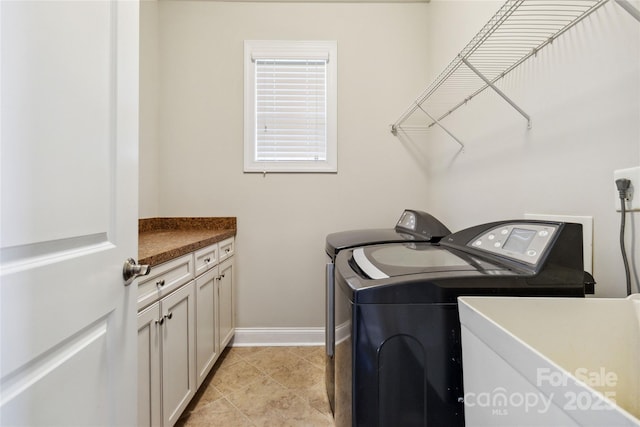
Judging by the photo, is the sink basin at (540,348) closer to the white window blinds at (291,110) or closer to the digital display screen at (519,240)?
the digital display screen at (519,240)

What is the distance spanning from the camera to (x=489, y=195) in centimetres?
141

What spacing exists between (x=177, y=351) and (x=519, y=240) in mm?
1471

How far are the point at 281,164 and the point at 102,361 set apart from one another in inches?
65.7

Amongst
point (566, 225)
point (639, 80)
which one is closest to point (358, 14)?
point (639, 80)

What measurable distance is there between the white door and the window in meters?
1.35

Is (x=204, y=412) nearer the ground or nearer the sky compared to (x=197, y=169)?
nearer the ground

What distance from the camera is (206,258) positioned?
5.19ft

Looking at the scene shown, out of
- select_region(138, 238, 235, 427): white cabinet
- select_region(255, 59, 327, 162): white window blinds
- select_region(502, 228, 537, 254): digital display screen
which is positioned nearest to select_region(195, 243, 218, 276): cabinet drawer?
select_region(138, 238, 235, 427): white cabinet

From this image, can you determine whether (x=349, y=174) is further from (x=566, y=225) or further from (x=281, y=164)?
(x=566, y=225)

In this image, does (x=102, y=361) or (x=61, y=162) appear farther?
(x=102, y=361)

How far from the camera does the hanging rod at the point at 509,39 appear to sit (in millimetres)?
848

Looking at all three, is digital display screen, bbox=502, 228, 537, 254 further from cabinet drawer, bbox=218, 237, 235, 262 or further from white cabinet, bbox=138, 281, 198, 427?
cabinet drawer, bbox=218, 237, 235, 262

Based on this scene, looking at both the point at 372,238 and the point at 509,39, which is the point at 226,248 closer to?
the point at 372,238

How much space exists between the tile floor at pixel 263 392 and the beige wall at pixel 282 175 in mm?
263
